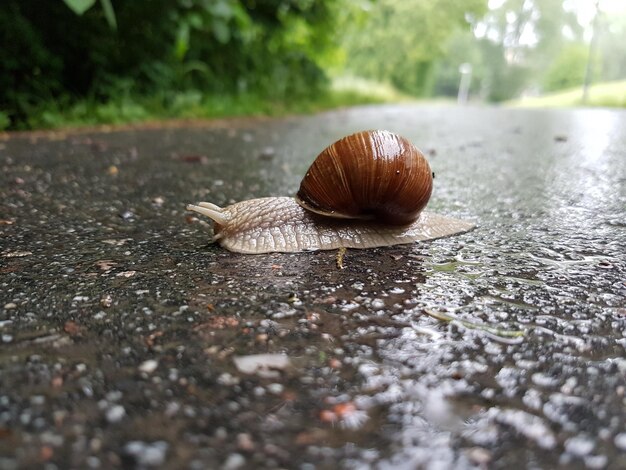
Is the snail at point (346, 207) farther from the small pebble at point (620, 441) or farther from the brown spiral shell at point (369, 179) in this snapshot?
the small pebble at point (620, 441)

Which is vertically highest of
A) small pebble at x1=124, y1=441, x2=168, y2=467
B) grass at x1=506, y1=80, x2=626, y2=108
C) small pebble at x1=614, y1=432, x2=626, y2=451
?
grass at x1=506, y1=80, x2=626, y2=108

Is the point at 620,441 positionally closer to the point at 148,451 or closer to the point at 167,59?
the point at 148,451

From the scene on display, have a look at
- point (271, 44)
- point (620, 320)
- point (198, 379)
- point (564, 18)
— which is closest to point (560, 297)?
point (620, 320)

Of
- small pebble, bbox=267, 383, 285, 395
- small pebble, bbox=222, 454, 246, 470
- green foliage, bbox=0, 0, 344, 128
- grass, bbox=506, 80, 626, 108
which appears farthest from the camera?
grass, bbox=506, 80, 626, 108

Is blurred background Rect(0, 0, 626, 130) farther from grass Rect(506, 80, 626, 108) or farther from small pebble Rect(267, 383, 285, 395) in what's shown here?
small pebble Rect(267, 383, 285, 395)

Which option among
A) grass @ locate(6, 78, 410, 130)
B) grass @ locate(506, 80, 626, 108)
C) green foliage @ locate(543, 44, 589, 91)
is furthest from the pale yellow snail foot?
green foliage @ locate(543, 44, 589, 91)

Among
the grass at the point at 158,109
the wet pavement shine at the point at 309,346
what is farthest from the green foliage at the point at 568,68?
the wet pavement shine at the point at 309,346

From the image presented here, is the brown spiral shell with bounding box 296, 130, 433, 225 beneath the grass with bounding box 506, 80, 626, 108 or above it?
beneath

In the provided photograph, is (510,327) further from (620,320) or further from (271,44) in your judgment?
(271,44)

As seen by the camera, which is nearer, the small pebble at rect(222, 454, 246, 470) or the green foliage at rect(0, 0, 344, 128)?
the small pebble at rect(222, 454, 246, 470)
